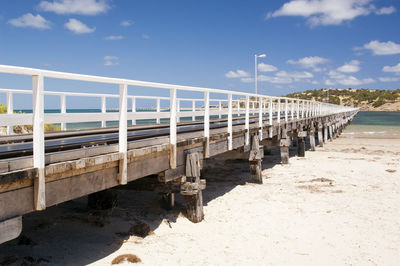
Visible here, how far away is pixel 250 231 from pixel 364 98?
523ft

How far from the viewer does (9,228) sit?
357cm

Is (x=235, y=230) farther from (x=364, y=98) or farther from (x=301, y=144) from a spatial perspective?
Answer: (x=364, y=98)

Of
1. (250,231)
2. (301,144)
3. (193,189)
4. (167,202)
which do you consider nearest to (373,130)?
(301,144)

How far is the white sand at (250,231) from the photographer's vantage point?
5.68m

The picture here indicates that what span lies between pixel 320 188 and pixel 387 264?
5.18 m

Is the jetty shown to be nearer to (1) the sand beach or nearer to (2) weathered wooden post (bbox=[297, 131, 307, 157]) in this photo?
(1) the sand beach

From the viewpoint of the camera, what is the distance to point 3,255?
514cm

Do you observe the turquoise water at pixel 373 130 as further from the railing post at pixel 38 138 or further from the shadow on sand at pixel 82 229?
the railing post at pixel 38 138

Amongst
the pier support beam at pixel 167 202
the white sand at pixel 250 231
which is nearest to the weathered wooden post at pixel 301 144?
the white sand at pixel 250 231

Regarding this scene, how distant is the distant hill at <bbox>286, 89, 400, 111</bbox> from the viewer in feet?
450

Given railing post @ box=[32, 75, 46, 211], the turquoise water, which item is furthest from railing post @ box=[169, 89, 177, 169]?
the turquoise water

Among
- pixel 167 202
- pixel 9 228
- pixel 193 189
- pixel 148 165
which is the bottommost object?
pixel 167 202

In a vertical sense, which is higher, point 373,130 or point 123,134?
point 123,134

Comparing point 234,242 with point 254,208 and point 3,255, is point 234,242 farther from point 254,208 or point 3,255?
point 3,255
